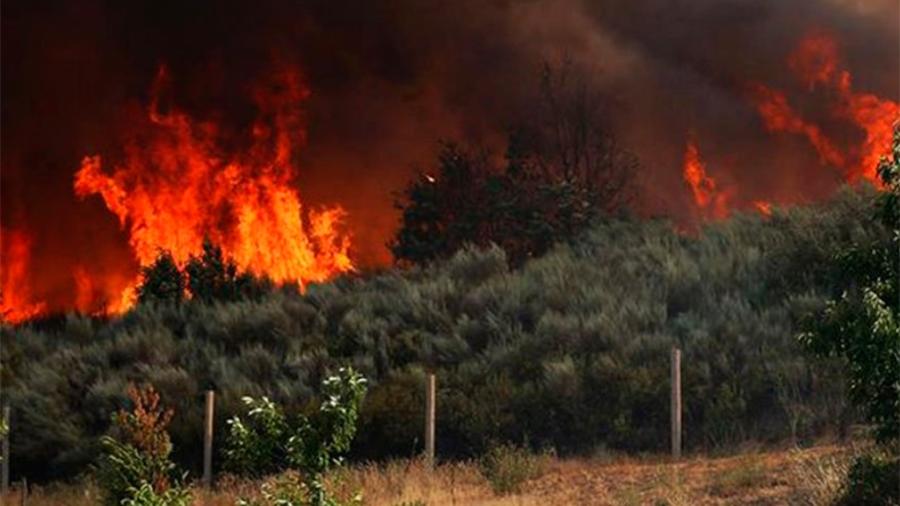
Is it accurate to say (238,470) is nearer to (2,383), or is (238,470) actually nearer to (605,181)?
(2,383)

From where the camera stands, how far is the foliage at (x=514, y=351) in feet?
71.5

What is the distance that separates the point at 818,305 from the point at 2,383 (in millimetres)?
17774

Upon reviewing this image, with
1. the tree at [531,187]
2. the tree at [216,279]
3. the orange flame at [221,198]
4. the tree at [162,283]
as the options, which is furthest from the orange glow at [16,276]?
the tree at [531,187]

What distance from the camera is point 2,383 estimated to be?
94.5ft

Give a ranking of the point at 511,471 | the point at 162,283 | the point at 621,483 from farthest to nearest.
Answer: the point at 162,283 < the point at 511,471 < the point at 621,483

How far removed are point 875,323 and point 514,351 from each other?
41.4ft

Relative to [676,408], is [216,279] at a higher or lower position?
higher

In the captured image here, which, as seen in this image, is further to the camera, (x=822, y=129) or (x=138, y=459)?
(x=822, y=129)

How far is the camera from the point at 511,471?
58.1ft

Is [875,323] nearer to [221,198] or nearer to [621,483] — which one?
[621,483]

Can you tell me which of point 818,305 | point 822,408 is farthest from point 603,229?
point 822,408

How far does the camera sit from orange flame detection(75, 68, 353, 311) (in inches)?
1620

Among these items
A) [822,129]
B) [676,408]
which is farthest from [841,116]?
[676,408]

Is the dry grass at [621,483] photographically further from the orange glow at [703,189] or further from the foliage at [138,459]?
the orange glow at [703,189]
